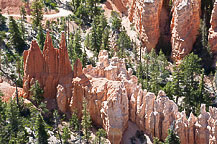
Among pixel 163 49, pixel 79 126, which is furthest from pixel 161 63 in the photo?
pixel 79 126

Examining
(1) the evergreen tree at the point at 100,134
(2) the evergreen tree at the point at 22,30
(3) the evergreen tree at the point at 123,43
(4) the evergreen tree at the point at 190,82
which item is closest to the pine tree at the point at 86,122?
(1) the evergreen tree at the point at 100,134

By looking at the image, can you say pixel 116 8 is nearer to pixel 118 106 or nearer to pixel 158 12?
pixel 158 12

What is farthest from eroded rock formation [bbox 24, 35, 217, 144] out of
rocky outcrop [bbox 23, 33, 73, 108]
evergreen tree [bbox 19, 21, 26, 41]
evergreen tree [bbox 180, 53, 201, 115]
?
evergreen tree [bbox 19, 21, 26, 41]

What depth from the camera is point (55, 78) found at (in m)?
69.8

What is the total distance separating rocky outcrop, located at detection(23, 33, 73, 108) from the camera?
69.4 meters

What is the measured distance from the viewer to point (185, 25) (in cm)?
9175

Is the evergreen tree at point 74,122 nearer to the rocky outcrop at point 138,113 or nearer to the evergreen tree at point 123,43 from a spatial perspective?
the rocky outcrop at point 138,113

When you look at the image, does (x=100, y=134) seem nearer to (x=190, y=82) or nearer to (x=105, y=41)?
(x=190, y=82)

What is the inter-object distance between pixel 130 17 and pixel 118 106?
153 ft

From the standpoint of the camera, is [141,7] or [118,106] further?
[141,7]

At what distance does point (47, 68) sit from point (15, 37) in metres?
18.7

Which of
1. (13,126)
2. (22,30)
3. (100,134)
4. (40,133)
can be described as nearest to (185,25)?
(22,30)

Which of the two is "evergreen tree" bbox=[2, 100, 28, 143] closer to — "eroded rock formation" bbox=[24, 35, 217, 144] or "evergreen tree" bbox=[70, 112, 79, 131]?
"evergreen tree" bbox=[70, 112, 79, 131]

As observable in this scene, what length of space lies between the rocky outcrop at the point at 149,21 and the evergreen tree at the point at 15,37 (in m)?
26.9
